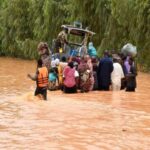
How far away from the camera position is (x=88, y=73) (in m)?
19.0

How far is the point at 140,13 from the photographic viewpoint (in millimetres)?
28781

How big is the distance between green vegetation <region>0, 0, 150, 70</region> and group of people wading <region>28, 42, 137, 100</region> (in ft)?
29.0

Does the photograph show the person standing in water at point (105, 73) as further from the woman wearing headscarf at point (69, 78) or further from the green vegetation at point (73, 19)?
the green vegetation at point (73, 19)

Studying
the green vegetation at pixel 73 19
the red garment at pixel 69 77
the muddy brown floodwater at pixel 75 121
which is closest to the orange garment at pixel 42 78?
the muddy brown floodwater at pixel 75 121

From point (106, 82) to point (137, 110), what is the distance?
5077 millimetres

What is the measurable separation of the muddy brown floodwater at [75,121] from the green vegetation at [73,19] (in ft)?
36.3

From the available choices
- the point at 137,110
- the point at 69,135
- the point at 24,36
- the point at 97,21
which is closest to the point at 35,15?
A: the point at 24,36

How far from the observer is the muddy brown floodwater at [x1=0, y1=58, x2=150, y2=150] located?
10273mm

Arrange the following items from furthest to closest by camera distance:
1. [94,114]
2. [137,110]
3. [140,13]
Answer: [140,13], [137,110], [94,114]

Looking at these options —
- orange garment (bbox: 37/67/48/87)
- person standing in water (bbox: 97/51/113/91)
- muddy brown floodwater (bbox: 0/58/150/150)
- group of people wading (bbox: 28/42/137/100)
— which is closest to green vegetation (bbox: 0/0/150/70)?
group of people wading (bbox: 28/42/137/100)

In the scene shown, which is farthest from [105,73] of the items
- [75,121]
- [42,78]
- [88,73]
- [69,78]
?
[75,121]

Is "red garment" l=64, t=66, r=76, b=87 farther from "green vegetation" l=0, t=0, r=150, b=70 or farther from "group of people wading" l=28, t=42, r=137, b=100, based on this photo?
"green vegetation" l=0, t=0, r=150, b=70

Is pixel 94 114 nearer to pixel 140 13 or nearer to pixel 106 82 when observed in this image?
pixel 106 82

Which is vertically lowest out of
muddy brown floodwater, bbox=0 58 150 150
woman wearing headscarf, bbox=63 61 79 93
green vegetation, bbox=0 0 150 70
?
muddy brown floodwater, bbox=0 58 150 150
